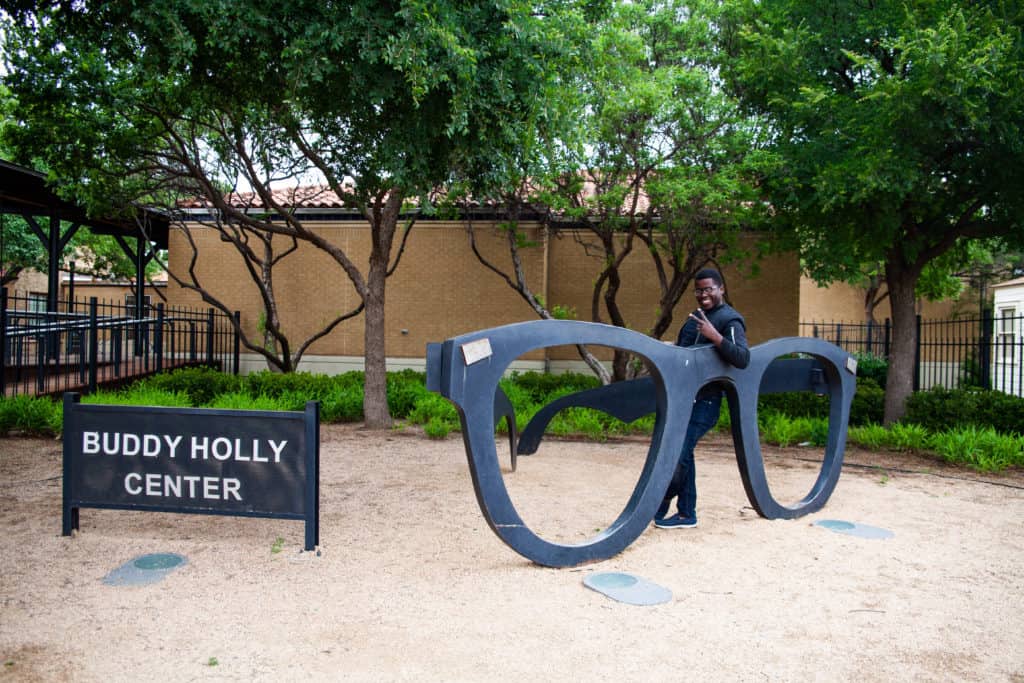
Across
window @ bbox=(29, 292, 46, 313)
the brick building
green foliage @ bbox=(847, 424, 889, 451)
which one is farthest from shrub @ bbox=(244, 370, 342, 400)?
green foliage @ bbox=(847, 424, 889, 451)

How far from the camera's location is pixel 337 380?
535 inches

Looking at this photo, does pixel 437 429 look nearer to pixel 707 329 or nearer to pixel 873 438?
pixel 707 329

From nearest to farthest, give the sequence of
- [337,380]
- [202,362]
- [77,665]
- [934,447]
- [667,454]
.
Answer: [77,665], [667,454], [934,447], [337,380], [202,362]

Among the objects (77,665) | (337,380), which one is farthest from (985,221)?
(77,665)

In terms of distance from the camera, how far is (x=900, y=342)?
1117 cm

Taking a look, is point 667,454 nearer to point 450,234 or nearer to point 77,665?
point 77,665

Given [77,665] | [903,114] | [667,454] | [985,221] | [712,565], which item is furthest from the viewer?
[985,221]

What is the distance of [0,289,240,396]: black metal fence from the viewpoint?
36.9 feet

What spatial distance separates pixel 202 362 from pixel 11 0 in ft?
34.0

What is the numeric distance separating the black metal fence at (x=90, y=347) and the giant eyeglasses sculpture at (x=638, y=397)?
807 centimetres

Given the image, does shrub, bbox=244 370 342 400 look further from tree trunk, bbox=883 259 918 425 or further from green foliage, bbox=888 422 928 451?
Result: tree trunk, bbox=883 259 918 425

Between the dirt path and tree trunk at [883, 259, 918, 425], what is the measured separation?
470 centimetres

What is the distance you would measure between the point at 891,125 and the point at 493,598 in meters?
7.64

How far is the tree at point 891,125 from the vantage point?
7.86 metres
